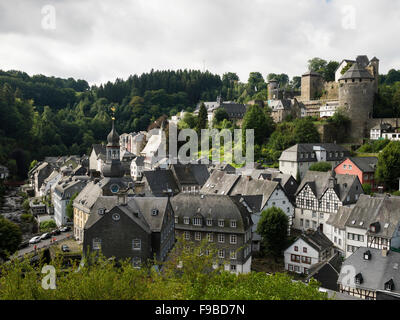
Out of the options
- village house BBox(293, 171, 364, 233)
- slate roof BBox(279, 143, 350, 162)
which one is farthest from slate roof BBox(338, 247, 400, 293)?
slate roof BBox(279, 143, 350, 162)

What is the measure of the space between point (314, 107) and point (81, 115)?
315ft

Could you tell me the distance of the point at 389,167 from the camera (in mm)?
47719

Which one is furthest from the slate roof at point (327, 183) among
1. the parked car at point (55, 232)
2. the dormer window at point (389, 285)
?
the parked car at point (55, 232)

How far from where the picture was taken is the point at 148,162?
7900cm

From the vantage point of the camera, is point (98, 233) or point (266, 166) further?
point (266, 166)

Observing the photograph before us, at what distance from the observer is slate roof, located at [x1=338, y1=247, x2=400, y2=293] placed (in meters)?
27.0

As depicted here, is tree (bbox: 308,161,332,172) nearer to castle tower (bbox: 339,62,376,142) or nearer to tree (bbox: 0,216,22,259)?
castle tower (bbox: 339,62,376,142)

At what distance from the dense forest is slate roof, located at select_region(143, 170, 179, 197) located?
113 feet

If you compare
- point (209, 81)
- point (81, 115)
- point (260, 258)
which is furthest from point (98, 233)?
point (209, 81)

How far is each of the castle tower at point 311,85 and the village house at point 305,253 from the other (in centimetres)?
5274

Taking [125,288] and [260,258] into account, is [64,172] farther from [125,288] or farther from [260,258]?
[125,288]

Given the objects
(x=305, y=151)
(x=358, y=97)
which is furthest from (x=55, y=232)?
(x=358, y=97)

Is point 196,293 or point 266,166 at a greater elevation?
point 266,166
